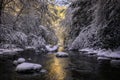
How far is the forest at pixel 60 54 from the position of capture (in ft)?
38.3

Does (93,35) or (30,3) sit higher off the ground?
(30,3)

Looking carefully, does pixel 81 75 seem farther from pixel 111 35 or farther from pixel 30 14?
pixel 30 14

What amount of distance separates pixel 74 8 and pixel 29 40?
687 centimetres

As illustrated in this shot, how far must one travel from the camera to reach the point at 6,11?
19125 mm

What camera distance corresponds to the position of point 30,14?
20.3 m

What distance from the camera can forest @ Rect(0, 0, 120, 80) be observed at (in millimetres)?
11664

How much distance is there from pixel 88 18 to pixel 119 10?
9222 mm

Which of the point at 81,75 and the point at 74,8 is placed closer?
the point at 81,75

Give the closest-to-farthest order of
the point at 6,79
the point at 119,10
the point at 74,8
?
the point at 6,79, the point at 119,10, the point at 74,8

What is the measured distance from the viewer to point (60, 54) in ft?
67.0

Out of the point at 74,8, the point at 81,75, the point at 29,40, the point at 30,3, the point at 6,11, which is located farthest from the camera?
the point at 74,8

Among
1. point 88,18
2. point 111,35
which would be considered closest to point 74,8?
point 88,18

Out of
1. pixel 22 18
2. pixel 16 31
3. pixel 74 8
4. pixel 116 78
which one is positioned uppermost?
pixel 74 8

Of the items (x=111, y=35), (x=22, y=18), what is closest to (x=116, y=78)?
(x=111, y=35)
